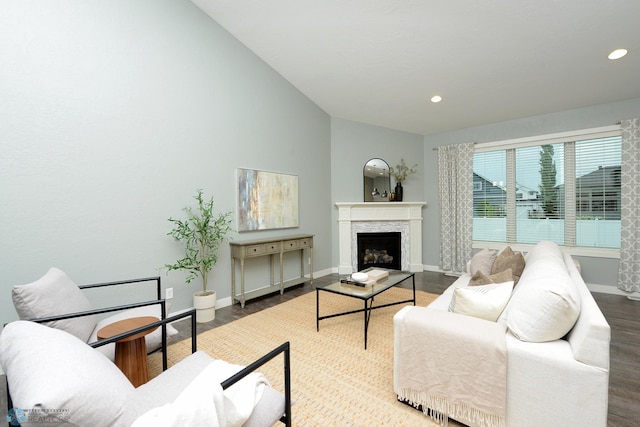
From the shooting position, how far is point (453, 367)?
1.47 m

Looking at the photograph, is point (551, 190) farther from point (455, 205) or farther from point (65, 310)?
point (65, 310)

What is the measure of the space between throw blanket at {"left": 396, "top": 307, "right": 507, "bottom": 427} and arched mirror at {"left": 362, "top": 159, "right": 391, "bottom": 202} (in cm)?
378

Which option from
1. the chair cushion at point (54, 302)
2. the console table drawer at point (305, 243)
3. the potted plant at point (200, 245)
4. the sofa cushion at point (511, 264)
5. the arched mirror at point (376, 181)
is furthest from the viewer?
the arched mirror at point (376, 181)

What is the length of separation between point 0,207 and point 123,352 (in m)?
1.45

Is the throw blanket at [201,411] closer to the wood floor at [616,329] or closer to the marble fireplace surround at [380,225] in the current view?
the wood floor at [616,329]

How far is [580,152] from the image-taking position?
165 inches

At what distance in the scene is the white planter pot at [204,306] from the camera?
9.78 ft

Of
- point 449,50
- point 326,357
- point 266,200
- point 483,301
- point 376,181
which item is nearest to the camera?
point 483,301

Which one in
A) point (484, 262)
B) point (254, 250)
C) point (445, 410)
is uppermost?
point (254, 250)

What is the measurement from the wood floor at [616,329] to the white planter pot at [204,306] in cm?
8

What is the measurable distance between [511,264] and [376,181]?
2.91 metres

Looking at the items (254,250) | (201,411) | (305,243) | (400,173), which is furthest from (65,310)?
(400,173)

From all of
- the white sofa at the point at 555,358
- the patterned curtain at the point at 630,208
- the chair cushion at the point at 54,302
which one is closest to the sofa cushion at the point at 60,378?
the chair cushion at the point at 54,302

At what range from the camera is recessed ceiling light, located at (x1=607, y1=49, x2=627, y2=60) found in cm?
286
